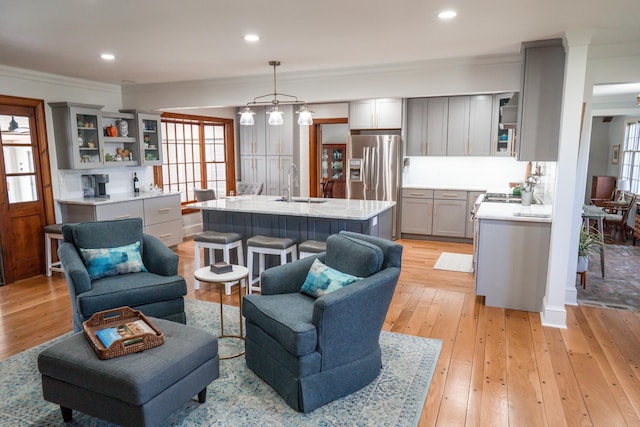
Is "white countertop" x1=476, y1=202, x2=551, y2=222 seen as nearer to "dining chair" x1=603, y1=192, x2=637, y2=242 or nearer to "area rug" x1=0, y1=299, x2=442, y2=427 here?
"area rug" x1=0, y1=299, x2=442, y2=427

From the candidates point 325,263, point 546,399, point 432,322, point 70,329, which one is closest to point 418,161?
point 432,322

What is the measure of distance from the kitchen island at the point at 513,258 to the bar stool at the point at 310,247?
1498 mm

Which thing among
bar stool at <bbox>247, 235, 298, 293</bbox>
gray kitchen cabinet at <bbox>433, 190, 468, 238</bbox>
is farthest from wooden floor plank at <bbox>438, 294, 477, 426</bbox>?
gray kitchen cabinet at <bbox>433, 190, 468, 238</bbox>

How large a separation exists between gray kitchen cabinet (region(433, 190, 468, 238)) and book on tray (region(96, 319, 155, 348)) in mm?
5203

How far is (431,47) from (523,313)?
2578 mm

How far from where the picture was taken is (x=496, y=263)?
398cm

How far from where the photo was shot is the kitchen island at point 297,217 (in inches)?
163

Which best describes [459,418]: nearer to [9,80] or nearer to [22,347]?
[22,347]

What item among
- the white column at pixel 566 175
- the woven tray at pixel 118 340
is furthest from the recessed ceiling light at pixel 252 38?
the white column at pixel 566 175

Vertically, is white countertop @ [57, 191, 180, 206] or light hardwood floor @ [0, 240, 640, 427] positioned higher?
white countertop @ [57, 191, 180, 206]

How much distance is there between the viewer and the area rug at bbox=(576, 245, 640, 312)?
4191 millimetres

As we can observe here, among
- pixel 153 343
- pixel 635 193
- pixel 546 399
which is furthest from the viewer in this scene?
pixel 635 193

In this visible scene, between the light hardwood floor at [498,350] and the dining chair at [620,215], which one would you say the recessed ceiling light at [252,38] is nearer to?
the light hardwood floor at [498,350]

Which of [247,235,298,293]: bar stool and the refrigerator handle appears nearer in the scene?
[247,235,298,293]: bar stool
